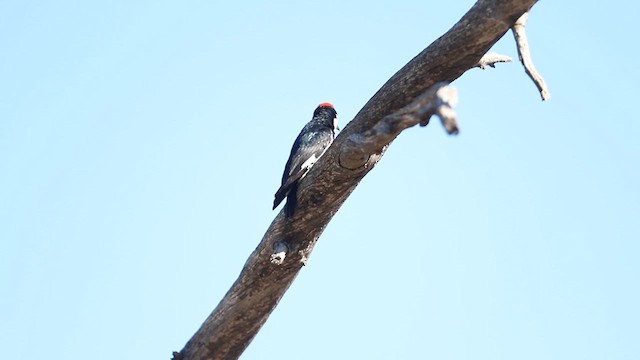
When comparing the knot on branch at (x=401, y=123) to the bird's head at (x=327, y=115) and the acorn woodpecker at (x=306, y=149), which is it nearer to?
the acorn woodpecker at (x=306, y=149)

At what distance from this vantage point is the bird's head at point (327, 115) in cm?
742

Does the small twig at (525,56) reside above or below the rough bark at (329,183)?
above

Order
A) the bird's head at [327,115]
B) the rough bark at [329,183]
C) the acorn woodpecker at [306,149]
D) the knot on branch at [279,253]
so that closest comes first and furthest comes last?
1. the rough bark at [329,183]
2. the knot on branch at [279,253]
3. the acorn woodpecker at [306,149]
4. the bird's head at [327,115]

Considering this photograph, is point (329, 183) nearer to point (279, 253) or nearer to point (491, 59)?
point (279, 253)

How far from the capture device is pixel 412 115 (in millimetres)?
4219

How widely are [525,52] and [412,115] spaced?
0.90 metres

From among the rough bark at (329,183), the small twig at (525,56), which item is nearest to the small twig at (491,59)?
the rough bark at (329,183)

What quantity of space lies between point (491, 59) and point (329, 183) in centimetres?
129

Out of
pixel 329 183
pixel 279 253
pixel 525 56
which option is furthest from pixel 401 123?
pixel 279 253

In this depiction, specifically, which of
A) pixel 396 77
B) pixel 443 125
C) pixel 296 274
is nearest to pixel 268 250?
pixel 296 274

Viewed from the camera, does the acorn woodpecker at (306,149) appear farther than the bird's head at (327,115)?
No

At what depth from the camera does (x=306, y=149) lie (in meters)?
6.29

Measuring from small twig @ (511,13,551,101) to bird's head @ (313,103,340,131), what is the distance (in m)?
2.71

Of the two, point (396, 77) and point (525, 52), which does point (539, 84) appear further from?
point (396, 77)
